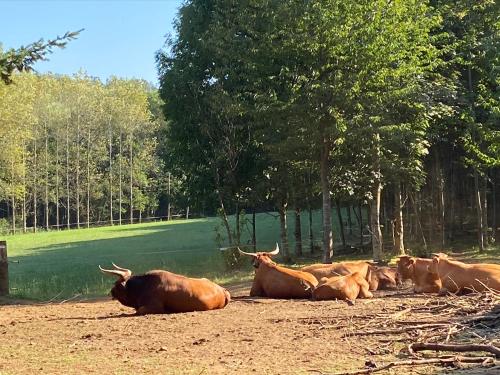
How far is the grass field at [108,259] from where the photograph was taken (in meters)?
19.8

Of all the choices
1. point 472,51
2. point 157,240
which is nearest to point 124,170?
point 157,240

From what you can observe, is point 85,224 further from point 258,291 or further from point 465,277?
point 465,277

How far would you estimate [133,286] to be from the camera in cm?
1140

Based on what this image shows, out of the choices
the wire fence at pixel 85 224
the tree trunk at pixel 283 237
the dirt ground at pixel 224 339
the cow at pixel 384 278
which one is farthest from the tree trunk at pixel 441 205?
the wire fence at pixel 85 224

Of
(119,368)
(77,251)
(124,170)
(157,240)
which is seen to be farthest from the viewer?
(124,170)

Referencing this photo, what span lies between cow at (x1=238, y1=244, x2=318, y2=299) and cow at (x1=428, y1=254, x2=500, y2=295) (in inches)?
93.7

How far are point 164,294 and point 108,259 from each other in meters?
21.2

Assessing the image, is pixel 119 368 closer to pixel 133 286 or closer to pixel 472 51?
pixel 133 286

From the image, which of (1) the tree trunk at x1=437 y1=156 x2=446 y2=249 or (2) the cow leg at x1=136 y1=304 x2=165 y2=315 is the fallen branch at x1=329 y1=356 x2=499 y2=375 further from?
(1) the tree trunk at x1=437 y1=156 x2=446 y2=249

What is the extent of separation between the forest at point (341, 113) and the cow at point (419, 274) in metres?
4.96

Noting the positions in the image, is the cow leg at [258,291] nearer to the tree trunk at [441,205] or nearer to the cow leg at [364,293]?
the cow leg at [364,293]

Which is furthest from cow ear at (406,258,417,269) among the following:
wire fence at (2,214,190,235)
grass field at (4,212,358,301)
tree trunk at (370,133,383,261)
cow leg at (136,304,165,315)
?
wire fence at (2,214,190,235)

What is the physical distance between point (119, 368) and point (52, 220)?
247ft

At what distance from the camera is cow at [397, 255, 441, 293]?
12562mm
